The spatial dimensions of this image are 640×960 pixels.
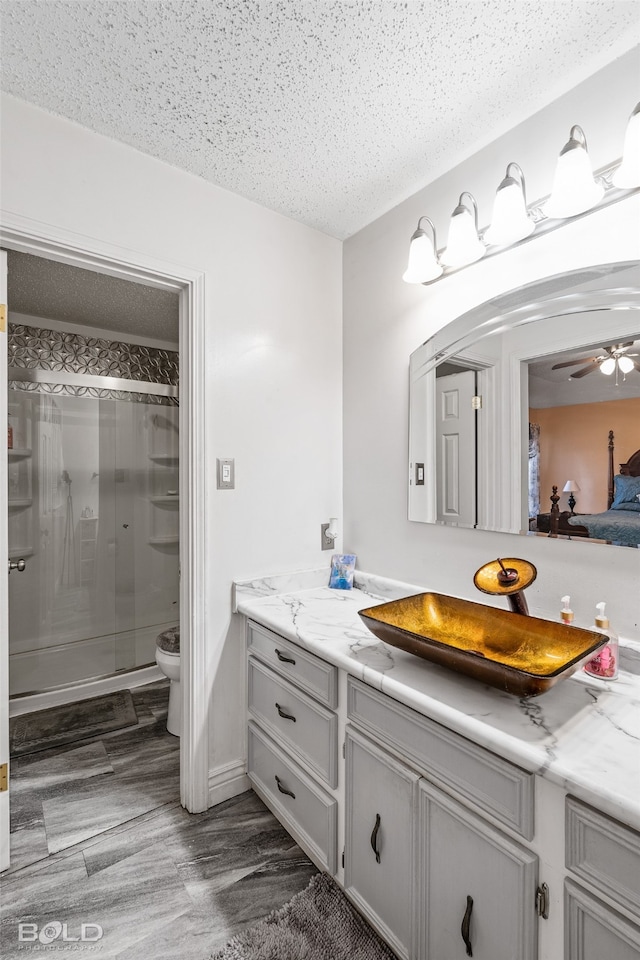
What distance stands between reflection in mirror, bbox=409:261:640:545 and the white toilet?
4.72 ft

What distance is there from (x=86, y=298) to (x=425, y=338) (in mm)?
2005

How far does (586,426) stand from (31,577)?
3014 millimetres

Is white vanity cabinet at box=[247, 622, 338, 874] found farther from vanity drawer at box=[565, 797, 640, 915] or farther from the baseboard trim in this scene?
vanity drawer at box=[565, 797, 640, 915]

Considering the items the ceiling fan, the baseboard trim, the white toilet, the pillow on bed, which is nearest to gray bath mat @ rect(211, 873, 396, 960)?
the baseboard trim

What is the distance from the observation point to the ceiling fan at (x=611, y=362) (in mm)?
1224

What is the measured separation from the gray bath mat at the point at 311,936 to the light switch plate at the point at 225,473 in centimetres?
136

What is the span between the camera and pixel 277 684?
1653 millimetres

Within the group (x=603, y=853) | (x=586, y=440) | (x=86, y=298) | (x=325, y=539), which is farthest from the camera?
(x=86, y=298)

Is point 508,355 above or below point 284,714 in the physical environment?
above

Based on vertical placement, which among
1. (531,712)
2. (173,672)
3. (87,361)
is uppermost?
(87,361)

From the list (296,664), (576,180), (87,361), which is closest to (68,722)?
(296,664)

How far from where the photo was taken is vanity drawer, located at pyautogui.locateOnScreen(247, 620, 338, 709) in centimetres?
139

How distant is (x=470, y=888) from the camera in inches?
38.5

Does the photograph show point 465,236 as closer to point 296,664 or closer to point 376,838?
point 296,664
